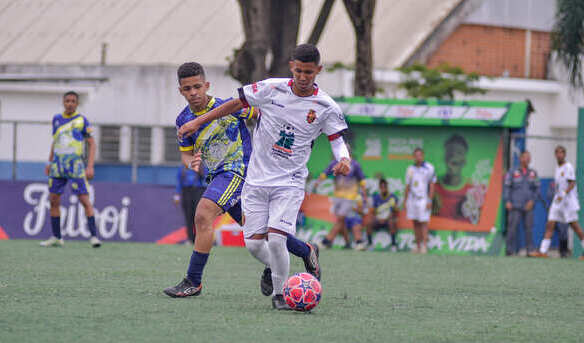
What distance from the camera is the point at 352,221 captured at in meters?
18.9

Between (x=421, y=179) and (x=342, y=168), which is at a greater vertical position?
(x=342, y=168)

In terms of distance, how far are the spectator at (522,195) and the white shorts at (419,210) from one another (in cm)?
151

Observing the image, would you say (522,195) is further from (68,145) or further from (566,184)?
(68,145)

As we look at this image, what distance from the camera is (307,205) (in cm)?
1948

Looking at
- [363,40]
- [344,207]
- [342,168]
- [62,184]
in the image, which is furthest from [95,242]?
[342,168]

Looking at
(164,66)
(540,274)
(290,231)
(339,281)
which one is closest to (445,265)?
(540,274)

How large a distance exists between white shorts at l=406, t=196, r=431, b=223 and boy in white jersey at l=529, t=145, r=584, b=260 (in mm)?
2242

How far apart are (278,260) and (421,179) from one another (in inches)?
445

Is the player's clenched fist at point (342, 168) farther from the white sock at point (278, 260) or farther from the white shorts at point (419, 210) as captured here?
the white shorts at point (419, 210)

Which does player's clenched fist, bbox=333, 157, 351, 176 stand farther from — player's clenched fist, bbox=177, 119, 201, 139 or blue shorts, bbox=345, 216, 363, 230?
blue shorts, bbox=345, 216, 363, 230

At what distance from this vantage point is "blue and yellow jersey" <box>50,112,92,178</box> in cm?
1458

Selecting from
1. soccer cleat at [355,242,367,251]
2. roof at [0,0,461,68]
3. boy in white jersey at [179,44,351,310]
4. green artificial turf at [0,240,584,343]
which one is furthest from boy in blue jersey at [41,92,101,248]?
roof at [0,0,461,68]

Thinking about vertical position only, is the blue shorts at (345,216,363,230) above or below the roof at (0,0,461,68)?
below

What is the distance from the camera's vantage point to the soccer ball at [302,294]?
718cm
